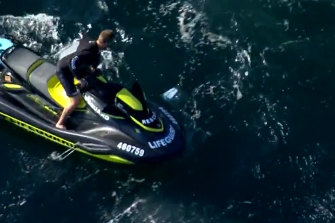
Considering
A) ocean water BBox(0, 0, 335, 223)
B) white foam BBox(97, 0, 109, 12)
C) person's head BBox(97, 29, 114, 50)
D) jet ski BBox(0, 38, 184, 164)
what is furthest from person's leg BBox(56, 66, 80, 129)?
white foam BBox(97, 0, 109, 12)

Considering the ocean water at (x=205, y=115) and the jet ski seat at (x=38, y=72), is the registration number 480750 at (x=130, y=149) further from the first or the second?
the jet ski seat at (x=38, y=72)

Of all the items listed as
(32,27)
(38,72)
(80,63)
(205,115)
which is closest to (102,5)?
(32,27)

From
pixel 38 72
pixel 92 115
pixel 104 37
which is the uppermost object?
pixel 104 37

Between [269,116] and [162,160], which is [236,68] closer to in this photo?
[269,116]

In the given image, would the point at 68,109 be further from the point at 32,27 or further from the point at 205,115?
the point at 32,27

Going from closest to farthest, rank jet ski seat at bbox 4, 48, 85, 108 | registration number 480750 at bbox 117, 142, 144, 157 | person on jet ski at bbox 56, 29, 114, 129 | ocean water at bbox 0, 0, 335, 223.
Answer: person on jet ski at bbox 56, 29, 114, 129, registration number 480750 at bbox 117, 142, 144, 157, ocean water at bbox 0, 0, 335, 223, jet ski seat at bbox 4, 48, 85, 108

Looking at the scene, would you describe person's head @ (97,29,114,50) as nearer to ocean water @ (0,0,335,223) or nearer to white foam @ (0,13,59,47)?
ocean water @ (0,0,335,223)

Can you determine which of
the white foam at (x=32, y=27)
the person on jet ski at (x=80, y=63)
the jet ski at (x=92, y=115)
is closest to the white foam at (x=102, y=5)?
the white foam at (x=32, y=27)
